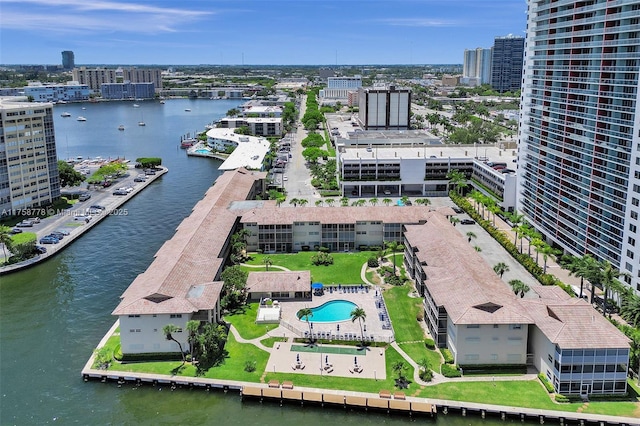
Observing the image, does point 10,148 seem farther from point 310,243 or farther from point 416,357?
point 416,357

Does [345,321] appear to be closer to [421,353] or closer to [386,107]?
[421,353]

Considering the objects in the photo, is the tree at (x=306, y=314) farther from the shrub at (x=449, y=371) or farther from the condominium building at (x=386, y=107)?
the condominium building at (x=386, y=107)

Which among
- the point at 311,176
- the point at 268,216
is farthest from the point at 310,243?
the point at 311,176

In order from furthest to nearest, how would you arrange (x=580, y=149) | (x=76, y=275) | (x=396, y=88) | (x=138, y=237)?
(x=396, y=88) → (x=138, y=237) → (x=76, y=275) → (x=580, y=149)

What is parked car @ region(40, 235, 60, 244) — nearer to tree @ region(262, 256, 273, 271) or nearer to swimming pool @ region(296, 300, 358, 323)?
tree @ region(262, 256, 273, 271)

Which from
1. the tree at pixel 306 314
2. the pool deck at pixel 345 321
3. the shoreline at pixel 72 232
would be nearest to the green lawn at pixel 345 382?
the pool deck at pixel 345 321

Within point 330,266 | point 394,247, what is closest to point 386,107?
point 394,247
